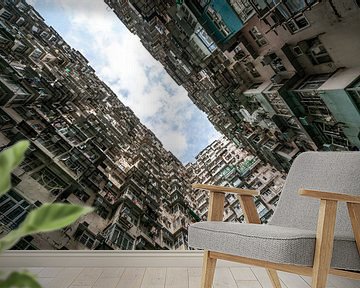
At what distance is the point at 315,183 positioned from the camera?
9.33ft

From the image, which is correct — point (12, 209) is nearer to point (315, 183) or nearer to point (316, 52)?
point (315, 183)

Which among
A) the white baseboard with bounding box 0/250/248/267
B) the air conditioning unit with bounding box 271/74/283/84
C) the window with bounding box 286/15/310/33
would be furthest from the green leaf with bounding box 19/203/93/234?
the air conditioning unit with bounding box 271/74/283/84

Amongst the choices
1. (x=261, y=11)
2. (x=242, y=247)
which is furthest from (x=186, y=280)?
(x=261, y=11)

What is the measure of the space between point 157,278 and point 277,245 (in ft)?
6.29

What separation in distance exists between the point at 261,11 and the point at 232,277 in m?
11.2

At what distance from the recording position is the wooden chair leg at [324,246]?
1.76m

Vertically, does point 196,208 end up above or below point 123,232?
below

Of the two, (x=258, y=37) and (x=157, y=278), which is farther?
(x=258, y=37)

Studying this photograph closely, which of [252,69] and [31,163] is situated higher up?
[31,163]

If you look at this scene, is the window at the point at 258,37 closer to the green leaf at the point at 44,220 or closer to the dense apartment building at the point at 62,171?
the dense apartment building at the point at 62,171

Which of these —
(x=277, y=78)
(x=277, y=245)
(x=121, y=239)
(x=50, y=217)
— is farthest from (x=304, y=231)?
(x=277, y=78)

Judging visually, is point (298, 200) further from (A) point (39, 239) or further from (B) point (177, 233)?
(B) point (177, 233)

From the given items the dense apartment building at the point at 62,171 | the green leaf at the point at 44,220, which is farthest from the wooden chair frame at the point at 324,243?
the dense apartment building at the point at 62,171

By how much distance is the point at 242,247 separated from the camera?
196 centimetres
